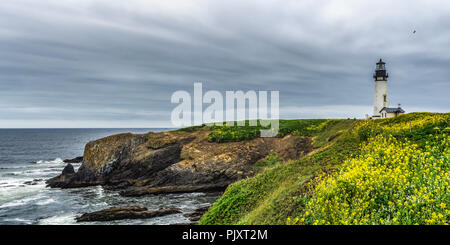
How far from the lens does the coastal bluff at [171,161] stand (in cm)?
3825

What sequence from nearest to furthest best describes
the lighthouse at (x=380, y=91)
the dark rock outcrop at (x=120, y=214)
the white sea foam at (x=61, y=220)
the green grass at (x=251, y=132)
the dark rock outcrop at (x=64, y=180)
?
the white sea foam at (x=61, y=220), the dark rock outcrop at (x=120, y=214), the dark rock outcrop at (x=64, y=180), the green grass at (x=251, y=132), the lighthouse at (x=380, y=91)

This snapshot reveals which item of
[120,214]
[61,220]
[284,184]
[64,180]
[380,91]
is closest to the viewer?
[284,184]

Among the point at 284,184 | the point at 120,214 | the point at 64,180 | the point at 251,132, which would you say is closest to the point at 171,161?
the point at 251,132

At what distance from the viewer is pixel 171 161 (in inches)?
1662

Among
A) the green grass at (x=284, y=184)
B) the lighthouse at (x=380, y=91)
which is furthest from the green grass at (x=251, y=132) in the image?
the green grass at (x=284, y=184)

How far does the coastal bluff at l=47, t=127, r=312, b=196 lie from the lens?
38.2 m

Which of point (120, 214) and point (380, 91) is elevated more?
point (380, 91)

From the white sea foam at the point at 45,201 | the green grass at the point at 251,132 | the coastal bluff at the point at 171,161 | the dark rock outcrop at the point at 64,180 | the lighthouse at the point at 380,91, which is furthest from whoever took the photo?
the lighthouse at the point at 380,91

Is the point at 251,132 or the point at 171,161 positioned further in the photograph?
the point at 251,132

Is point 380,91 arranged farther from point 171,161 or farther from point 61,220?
point 61,220

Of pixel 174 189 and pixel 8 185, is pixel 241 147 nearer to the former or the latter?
pixel 174 189

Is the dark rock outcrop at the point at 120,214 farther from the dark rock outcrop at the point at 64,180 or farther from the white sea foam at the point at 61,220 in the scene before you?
the dark rock outcrop at the point at 64,180
